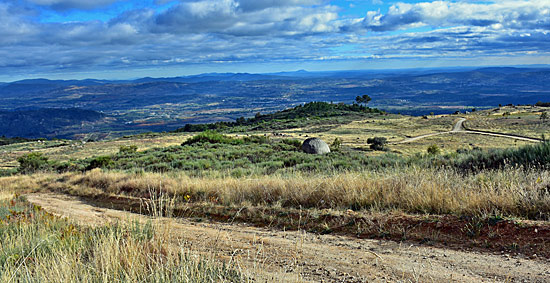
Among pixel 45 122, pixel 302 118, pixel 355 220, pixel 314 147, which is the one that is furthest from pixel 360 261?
pixel 45 122

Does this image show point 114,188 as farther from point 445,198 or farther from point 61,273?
point 445,198

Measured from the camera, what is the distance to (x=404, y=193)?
6730 millimetres

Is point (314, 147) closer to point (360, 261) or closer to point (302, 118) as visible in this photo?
point (360, 261)

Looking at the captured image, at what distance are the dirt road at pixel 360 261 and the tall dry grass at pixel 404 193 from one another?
1.24 meters

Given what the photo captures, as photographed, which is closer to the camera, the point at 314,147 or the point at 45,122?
the point at 314,147

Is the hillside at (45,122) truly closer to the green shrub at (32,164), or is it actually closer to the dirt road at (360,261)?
the green shrub at (32,164)

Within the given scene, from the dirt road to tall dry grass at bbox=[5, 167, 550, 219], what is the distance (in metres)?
1.24

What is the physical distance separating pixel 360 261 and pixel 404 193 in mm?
2576

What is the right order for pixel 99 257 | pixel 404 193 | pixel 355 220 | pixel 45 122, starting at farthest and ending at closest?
pixel 45 122 < pixel 404 193 < pixel 355 220 < pixel 99 257

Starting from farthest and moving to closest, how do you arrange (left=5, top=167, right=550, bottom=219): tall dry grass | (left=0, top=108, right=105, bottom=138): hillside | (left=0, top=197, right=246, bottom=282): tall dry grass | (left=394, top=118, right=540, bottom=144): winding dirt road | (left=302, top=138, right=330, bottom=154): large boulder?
(left=0, top=108, right=105, bottom=138): hillside → (left=394, top=118, right=540, bottom=144): winding dirt road → (left=302, top=138, right=330, bottom=154): large boulder → (left=5, top=167, right=550, bottom=219): tall dry grass → (left=0, top=197, right=246, bottom=282): tall dry grass

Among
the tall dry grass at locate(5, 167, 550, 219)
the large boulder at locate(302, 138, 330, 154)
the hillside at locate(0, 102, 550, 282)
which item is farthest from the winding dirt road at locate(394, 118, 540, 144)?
the tall dry grass at locate(5, 167, 550, 219)

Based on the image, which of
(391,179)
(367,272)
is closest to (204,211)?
(391,179)

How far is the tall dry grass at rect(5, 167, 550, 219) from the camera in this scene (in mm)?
5797

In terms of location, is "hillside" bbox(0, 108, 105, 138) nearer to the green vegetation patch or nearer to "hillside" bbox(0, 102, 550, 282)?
the green vegetation patch
